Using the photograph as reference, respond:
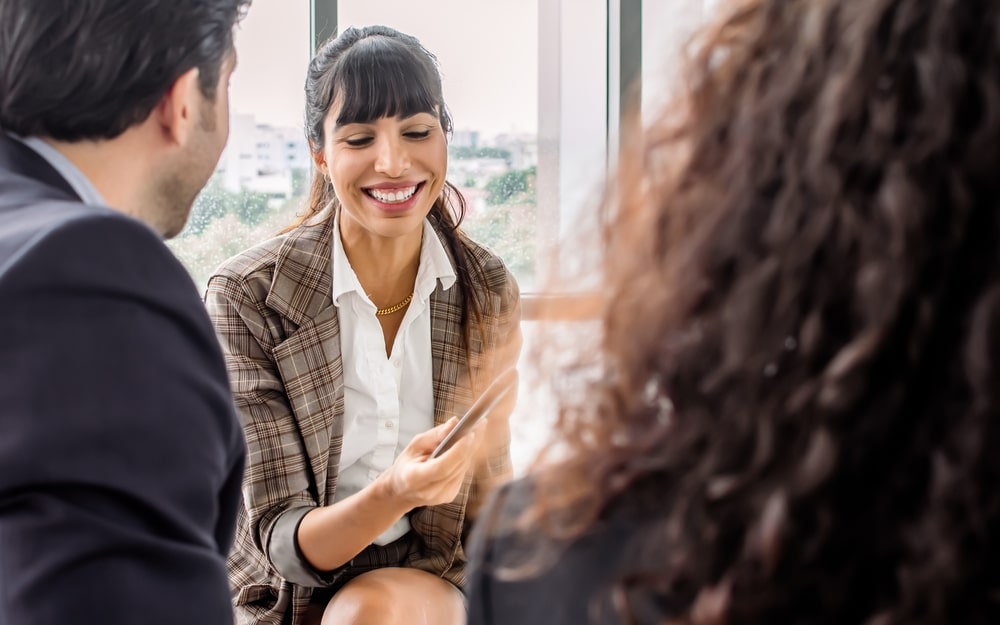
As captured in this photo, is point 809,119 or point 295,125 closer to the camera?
point 809,119

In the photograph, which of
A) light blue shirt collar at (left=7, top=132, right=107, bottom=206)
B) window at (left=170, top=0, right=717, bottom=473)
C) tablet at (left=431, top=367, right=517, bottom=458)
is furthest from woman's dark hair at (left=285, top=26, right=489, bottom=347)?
window at (left=170, top=0, right=717, bottom=473)

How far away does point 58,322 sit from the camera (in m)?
0.79

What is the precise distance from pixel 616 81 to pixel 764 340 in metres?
2.65

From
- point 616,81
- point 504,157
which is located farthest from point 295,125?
point 616,81

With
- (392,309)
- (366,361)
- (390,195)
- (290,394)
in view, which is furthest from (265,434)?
(390,195)

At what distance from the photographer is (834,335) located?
0.49 m

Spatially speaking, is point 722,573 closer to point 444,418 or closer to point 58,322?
point 58,322

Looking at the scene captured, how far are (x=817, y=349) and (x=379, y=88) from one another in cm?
138

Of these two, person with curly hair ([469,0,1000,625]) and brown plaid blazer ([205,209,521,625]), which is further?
brown plaid blazer ([205,209,521,625])

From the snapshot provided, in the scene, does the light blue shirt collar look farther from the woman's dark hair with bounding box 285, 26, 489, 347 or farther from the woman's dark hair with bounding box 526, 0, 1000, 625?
the woman's dark hair with bounding box 285, 26, 489, 347

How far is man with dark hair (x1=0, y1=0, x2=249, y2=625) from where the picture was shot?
2.57 ft

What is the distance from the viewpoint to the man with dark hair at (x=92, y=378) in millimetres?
785

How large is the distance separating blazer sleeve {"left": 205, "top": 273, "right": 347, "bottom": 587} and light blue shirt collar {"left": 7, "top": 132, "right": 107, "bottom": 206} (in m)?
0.68

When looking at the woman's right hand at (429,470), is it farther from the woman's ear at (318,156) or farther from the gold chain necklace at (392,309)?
the woman's ear at (318,156)
